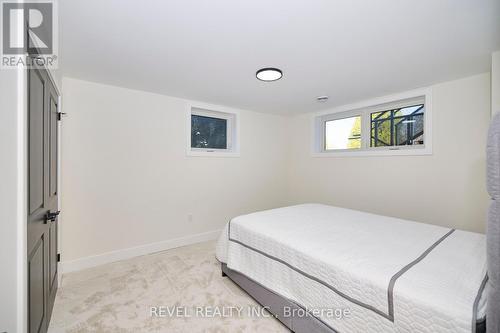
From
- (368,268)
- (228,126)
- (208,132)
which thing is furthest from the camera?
(228,126)

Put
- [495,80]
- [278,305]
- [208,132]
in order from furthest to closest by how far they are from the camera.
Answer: [208,132], [495,80], [278,305]

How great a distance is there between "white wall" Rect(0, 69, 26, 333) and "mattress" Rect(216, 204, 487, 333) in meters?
1.44

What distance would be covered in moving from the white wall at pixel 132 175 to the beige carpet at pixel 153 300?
18.5 inches

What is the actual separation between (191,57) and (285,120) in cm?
283

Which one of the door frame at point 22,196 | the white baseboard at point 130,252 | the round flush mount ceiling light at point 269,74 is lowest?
the white baseboard at point 130,252

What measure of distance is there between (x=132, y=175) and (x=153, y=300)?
5.18 feet

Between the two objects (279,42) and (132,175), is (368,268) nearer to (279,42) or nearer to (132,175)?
(279,42)

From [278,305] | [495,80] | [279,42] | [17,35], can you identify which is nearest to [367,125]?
[495,80]

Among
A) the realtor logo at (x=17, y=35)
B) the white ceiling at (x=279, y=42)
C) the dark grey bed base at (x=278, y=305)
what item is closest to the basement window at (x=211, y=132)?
the white ceiling at (x=279, y=42)

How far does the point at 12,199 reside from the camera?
0.93 metres

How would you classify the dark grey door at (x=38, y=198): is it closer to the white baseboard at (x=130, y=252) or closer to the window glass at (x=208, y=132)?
the white baseboard at (x=130, y=252)

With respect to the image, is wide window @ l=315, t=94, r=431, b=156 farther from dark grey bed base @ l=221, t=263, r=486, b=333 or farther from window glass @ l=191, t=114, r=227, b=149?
dark grey bed base @ l=221, t=263, r=486, b=333

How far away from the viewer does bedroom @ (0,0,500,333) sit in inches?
42.0

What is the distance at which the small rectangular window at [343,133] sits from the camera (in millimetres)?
3512
